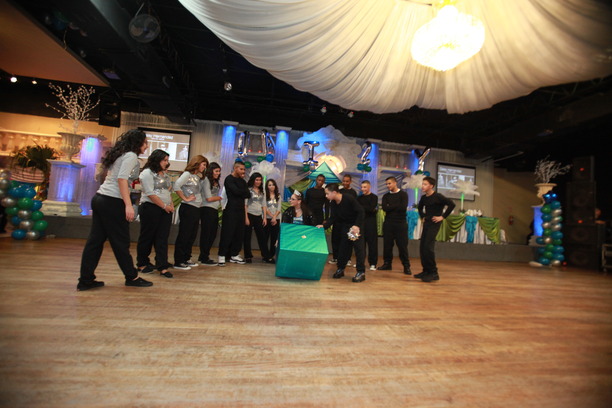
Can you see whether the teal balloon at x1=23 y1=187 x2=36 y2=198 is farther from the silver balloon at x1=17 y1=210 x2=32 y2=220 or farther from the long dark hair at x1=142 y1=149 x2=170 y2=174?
the long dark hair at x1=142 y1=149 x2=170 y2=174

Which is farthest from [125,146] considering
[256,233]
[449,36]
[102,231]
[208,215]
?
[449,36]

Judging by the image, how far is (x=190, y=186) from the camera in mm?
3518

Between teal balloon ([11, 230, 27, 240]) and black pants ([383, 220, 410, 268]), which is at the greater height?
black pants ([383, 220, 410, 268])

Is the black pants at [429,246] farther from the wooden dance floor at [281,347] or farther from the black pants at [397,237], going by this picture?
the wooden dance floor at [281,347]

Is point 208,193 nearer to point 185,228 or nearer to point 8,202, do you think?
point 185,228

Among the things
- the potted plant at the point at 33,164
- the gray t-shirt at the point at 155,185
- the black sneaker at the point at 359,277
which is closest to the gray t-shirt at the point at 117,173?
the gray t-shirt at the point at 155,185

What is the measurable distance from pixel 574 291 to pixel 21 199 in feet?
29.2

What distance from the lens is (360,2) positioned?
9.62 feet

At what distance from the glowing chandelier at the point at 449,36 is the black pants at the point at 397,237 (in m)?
2.43

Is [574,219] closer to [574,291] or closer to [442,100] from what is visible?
[574,291]

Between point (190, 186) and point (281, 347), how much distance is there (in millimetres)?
2471

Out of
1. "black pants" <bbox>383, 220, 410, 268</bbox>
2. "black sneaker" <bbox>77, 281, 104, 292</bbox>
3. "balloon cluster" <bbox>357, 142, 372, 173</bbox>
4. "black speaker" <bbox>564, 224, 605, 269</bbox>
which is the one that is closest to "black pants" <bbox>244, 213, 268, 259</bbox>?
"black pants" <bbox>383, 220, 410, 268</bbox>

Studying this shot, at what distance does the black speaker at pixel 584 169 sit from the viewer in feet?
23.5

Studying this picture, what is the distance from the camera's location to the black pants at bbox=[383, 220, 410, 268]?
15.3ft
